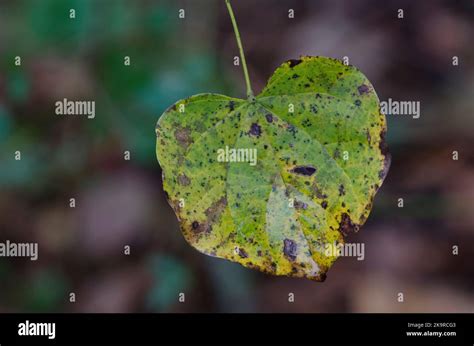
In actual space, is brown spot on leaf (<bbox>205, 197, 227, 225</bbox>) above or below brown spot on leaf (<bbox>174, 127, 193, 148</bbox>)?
below

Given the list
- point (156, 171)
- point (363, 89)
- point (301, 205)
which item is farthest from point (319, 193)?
point (156, 171)

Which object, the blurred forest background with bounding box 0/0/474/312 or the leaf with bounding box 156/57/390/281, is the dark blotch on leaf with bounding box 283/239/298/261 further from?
the blurred forest background with bounding box 0/0/474/312

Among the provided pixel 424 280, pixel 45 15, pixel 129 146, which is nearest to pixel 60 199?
pixel 129 146

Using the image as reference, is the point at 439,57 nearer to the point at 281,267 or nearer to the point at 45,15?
the point at 281,267

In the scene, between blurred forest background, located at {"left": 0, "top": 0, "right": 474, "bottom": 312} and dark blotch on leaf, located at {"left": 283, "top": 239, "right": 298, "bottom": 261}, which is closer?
dark blotch on leaf, located at {"left": 283, "top": 239, "right": 298, "bottom": 261}

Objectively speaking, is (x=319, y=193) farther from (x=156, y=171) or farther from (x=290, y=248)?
(x=156, y=171)

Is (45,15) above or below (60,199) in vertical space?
above

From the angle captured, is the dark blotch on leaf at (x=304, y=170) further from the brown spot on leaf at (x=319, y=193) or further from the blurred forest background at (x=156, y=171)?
the blurred forest background at (x=156, y=171)

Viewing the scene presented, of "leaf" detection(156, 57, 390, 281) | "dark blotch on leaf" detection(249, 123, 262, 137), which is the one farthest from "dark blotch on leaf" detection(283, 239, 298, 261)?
"dark blotch on leaf" detection(249, 123, 262, 137)

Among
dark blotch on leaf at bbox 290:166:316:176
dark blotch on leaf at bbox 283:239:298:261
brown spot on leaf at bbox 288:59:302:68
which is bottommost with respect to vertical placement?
dark blotch on leaf at bbox 283:239:298:261
